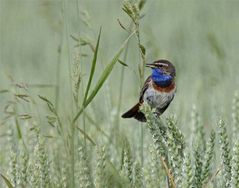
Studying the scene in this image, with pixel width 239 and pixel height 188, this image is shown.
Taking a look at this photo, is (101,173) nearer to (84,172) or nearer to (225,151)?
(84,172)

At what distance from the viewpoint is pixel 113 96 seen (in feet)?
21.2

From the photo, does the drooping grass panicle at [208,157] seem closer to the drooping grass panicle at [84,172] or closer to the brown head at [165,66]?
the drooping grass panicle at [84,172]

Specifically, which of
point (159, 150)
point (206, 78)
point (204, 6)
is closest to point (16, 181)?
point (159, 150)

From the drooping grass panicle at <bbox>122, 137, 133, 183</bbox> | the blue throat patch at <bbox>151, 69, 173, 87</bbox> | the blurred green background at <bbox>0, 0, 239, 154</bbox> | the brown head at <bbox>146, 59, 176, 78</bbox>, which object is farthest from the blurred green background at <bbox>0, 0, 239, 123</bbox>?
the drooping grass panicle at <bbox>122, 137, 133, 183</bbox>

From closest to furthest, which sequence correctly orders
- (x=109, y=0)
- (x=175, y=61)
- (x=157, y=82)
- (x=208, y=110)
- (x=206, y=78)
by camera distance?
(x=157, y=82), (x=208, y=110), (x=206, y=78), (x=175, y=61), (x=109, y=0)

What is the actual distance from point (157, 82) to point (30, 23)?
6272 millimetres

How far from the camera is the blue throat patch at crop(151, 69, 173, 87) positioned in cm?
370

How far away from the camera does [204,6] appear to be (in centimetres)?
933

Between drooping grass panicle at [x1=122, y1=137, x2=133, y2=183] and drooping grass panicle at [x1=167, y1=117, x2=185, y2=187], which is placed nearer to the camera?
drooping grass panicle at [x1=167, y1=117, x2=185, y2=187]

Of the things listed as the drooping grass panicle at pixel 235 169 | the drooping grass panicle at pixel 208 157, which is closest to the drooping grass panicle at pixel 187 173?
the drooping grass panicle at pixel 235 169

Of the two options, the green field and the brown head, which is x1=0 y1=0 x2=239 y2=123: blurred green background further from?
the brown head

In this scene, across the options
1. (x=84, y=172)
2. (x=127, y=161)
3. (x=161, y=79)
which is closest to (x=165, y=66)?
(x=161, y=79)

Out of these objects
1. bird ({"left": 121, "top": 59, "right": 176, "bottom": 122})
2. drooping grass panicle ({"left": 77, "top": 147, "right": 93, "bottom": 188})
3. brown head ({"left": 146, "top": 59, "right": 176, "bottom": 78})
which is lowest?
drooping grass panicle ({"left": 77, "top": 147, "right": 93, "bottom": 188})

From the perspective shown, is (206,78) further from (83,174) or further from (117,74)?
(83,174)
